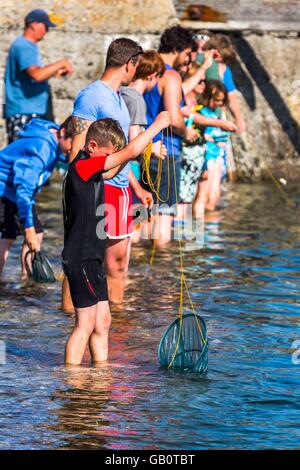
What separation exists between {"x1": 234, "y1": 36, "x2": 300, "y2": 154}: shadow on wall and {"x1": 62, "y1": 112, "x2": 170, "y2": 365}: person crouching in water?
32.8 ft

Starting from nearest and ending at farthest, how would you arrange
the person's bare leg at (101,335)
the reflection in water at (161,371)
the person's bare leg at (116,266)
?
the reflection in water at (161,371) → the person's bare leg at (101,335) → the person's bare leg at (116,266)

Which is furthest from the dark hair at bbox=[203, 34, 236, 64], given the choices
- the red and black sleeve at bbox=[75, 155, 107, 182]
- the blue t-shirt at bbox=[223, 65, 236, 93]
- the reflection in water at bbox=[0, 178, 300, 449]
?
the red and black sleeve at bbox=[75, 155, 107, 182]

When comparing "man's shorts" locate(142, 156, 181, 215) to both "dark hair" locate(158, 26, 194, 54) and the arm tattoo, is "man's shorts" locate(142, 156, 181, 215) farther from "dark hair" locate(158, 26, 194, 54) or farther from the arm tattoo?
the arm tattoo

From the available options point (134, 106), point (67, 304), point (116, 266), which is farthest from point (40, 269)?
point (134, 106)

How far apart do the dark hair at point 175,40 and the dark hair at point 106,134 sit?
3693 mm

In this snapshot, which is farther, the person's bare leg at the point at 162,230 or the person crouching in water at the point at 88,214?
the person's bare leg at the point at 162,230

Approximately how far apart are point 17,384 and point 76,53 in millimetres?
9372

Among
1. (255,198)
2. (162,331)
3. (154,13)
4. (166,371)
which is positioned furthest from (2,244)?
(154,13)

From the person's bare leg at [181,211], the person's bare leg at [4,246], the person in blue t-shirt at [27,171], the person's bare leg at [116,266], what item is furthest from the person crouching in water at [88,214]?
the person's bare leg at [181,211]

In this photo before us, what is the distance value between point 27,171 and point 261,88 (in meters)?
8.51

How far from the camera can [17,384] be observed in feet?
23.9

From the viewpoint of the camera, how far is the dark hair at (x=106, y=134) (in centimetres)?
725

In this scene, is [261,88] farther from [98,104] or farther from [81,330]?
[81,330]

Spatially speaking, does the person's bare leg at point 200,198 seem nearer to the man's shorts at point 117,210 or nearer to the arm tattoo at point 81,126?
the man's shorts at point 117,210
